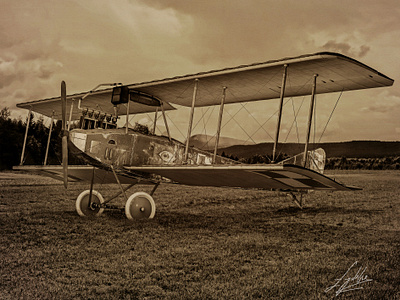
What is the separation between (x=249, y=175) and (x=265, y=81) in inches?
94.3

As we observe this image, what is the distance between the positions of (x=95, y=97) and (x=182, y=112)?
9.05 ft

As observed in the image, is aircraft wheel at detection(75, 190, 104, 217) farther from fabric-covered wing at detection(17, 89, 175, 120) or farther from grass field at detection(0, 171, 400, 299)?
fabric-covered wing at detection(17, 89, 175, 120)

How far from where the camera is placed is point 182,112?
36.4 ft

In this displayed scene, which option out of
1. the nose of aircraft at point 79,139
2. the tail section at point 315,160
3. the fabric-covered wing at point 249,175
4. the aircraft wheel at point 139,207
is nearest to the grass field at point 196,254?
the aircraft wheel at point 139,207

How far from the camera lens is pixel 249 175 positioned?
6609mm

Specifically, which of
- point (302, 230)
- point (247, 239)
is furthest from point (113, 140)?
point (302, 230)

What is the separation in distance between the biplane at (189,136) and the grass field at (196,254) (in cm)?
104

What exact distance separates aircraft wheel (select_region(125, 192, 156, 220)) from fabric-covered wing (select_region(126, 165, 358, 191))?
66 centimetres

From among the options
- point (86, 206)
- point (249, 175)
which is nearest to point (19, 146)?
point (86, 206)

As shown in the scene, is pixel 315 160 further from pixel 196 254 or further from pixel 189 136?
pixel 196 254

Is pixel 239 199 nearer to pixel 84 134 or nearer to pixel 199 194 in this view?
pixel 199 194

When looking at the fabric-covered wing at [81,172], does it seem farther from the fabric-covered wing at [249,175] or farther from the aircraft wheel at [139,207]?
the fabric-covered wing at [249,175]

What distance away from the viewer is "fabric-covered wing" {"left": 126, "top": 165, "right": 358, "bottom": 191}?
5.90m

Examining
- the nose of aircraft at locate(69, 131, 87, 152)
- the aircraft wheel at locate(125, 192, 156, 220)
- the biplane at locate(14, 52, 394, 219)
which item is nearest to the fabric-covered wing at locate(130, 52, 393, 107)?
the biplane at locate(14, 52, 394, 219)
